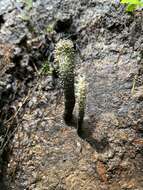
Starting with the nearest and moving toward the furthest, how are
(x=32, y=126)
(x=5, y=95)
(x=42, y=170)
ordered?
(x=42, y=170)
(x=32, y=126)
(x=5, y=95)

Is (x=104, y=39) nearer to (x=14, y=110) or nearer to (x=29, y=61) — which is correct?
(x=29, y=61)

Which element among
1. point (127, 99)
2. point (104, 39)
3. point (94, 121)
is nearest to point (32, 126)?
point (94, 121)

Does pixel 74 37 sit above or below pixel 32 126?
above

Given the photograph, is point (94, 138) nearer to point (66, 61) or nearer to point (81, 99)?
point (81, 99)

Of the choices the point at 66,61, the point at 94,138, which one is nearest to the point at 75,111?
the point at 94,138

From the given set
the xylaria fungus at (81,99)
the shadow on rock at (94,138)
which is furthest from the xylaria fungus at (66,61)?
the shadow on rock at (94,138)

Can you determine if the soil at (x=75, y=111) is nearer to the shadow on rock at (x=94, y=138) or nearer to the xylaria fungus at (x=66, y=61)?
the shadow on rock at (x=94, y=138)

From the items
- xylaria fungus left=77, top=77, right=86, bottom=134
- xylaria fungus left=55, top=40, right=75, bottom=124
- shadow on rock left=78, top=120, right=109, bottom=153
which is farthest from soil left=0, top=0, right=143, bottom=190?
xylaria fungus left=55, top=40, right=75, bottom=124

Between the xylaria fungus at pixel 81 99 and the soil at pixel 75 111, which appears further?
the soil at pixel 75 111

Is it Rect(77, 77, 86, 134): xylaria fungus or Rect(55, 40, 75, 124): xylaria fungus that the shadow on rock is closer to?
Rect(77, 77, 86, 134): xylaria fungus
